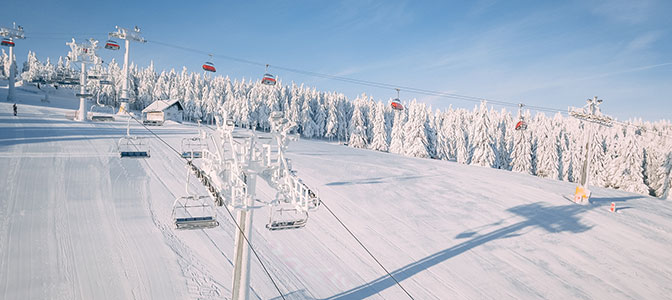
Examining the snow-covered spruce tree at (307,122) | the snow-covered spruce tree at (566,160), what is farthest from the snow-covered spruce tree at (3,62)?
the snow-covered spruce tree at (566,160)

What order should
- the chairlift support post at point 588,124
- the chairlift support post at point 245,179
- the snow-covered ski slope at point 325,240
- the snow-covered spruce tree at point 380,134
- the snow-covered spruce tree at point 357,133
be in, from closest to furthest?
the chairlift support post at point 245,179 → the snow-covered ski slope at point 325,240 → the chairlift support post at point 588,124 → the snow-covered spruce tree at point 380,134 → the snow-covered spruce tree at point 357,133

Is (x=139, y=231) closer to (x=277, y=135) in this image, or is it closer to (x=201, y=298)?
(x=201, y=298)

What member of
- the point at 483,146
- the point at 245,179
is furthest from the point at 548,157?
the point at 245,179

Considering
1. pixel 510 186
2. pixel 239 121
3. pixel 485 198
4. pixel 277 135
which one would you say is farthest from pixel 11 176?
pixel 239 121

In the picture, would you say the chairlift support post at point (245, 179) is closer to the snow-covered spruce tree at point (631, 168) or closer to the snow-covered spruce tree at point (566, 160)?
the snow-covered spruce tree at point (631, 168)

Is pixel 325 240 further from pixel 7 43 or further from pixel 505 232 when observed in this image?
pixel 7 43

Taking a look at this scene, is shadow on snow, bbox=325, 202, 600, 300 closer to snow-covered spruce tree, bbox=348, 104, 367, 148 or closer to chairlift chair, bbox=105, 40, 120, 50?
chairlift chair, bbox=105, 40, 120, 50

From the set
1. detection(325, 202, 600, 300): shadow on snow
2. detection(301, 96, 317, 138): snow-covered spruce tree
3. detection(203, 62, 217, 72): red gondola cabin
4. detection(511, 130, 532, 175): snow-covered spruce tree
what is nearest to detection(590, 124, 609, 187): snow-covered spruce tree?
detection(511, 130, 532, 175): snow-covered spruce tree
